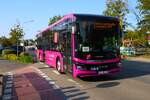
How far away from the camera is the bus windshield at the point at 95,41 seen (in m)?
17.0

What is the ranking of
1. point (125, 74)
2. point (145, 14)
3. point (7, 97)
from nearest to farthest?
1. point (7, 97)
2. point (125, 74)
3. point (145, 14)

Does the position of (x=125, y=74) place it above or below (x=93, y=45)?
below

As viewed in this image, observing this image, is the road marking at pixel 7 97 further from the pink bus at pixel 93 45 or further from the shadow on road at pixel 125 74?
the shadow on road at pixel 125 74

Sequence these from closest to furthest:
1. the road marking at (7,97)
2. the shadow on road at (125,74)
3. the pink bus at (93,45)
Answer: the road marking at (7,97), the pink bus at (93,45), the shadow on road at (125,74)

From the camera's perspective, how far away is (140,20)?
199 feet

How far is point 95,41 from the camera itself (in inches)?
674

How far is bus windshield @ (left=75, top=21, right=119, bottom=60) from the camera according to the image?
55.6ft

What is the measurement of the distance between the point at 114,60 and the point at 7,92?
5.60 meters

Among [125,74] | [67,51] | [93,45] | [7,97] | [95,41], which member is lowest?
[7,97]

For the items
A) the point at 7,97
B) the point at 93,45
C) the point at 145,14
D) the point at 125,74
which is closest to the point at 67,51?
the point at 93,45

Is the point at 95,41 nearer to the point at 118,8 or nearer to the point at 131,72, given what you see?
the point at 131,72

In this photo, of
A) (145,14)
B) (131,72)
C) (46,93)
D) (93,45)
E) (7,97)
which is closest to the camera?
(7,97)

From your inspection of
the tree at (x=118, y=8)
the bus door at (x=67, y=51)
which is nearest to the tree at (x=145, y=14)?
the tree at (x=118, y=8)

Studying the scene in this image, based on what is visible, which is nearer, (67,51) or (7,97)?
(7,97)
